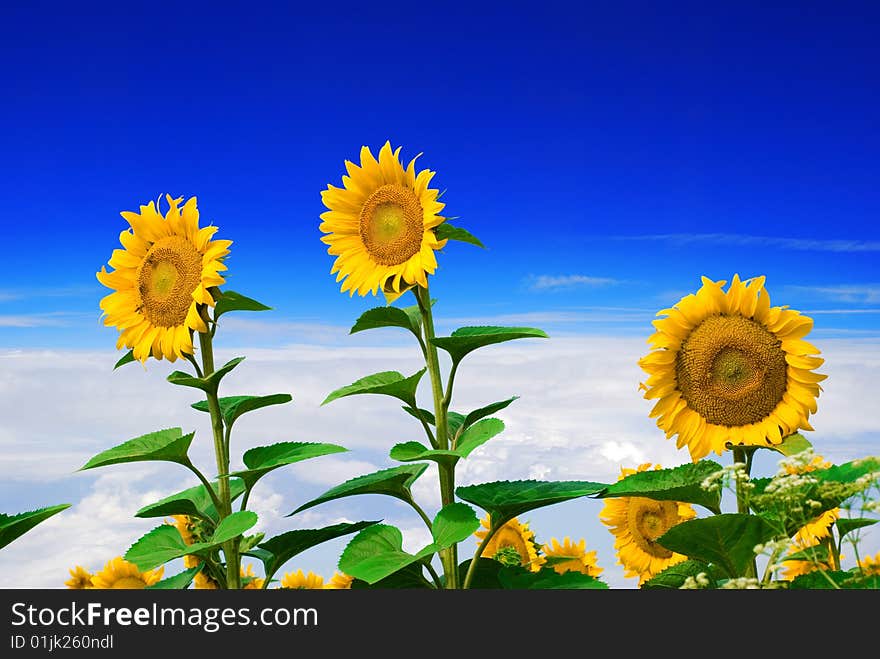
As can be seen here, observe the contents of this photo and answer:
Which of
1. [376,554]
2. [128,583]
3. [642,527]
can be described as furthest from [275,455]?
[642,527]

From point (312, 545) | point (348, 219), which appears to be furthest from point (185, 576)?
point (348, 219)

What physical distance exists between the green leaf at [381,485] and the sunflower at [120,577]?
1.41 meters

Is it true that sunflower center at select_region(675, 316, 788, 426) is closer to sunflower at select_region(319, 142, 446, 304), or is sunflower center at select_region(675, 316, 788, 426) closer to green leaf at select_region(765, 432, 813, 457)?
green leaf at select_region(765, 432, 813, 457)

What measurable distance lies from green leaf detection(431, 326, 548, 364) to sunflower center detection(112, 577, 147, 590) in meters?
2.14

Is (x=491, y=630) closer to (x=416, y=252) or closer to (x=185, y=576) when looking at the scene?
(x=416, y=252)

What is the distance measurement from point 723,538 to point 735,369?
2.03 ft

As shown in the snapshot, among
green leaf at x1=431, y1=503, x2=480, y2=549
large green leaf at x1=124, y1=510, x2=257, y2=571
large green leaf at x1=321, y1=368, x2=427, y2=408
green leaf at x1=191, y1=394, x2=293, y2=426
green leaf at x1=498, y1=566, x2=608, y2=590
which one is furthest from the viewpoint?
green leaf at x1=191, y1=394, x2=293, y2=426

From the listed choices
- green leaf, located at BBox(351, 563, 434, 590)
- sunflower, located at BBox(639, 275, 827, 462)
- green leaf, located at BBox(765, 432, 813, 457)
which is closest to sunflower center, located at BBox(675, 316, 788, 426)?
sunflower, located at BBox(639, 275, 827, 462)

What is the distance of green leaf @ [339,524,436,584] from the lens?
3295 millimetres

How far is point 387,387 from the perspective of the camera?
142 inches

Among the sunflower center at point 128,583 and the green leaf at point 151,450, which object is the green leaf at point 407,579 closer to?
the green leaf at point 151,450

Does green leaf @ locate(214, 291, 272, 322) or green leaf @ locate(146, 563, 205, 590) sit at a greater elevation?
green leaf @ locate(214, 291, 272, 322)

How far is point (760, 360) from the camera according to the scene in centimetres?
336

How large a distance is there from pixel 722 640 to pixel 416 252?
5.90ft
